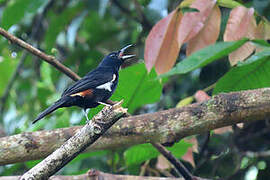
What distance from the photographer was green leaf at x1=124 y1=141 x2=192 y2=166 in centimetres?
324

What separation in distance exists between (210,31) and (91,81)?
3.00ft

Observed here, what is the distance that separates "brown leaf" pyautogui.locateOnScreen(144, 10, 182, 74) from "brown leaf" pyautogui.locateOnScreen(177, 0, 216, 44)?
10 centimetres

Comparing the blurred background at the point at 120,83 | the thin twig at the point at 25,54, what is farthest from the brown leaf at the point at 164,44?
the thin twig at the point at 25,54

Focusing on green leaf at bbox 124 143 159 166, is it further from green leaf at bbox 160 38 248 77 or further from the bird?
green leaf at bbox 160 38 248 77

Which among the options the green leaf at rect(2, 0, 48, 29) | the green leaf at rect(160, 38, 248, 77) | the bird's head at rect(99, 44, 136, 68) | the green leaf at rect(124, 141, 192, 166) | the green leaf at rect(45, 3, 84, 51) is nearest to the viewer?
the green leaf at rect(160, 38, 248, 77)

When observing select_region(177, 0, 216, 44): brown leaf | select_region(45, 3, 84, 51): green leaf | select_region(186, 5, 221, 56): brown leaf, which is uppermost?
select_region(45, 3, 84, 51): green leaf

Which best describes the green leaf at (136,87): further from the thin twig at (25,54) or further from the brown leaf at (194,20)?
the thin twig at (25,54)

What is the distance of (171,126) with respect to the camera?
8.32ft

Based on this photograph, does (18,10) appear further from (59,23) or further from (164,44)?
Result: (59,23)

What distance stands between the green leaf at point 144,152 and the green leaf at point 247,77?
1.89ft

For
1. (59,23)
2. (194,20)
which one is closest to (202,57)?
(194,20)

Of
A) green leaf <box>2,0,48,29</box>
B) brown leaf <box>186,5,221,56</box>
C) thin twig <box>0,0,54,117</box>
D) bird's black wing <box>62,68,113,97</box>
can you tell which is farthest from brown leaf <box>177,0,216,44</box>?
thin twig <box>0,0,54,117</box>

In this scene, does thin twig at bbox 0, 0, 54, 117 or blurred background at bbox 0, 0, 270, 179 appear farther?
thin twig at bbox 0, 0, 54, 117

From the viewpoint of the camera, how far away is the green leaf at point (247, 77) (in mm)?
2811
